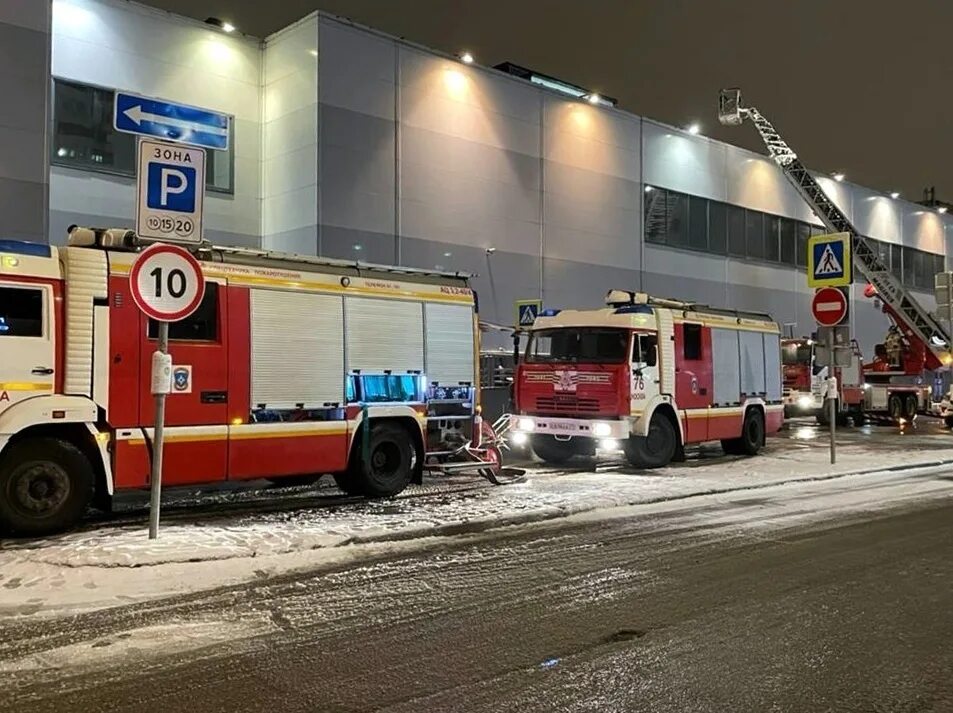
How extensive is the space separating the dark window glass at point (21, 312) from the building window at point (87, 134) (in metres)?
8.94

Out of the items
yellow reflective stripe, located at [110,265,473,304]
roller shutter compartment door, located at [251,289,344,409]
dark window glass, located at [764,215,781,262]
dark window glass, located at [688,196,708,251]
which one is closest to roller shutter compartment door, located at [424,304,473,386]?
yellow reflective stripe, located at [110,265,473,304]

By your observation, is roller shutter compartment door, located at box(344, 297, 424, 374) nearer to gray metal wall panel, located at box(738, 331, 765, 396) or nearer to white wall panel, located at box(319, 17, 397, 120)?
gray metal wall panel, located at box(738, 331, 765, 396)

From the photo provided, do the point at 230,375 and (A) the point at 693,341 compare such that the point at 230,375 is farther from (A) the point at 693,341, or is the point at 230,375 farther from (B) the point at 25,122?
(A) the point at 693,341

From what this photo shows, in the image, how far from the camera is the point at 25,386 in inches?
316

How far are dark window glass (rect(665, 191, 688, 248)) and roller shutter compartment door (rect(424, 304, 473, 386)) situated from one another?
695 inches

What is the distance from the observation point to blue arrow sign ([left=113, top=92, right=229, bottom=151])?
10.9 meters

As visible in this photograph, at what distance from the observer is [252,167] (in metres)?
19.6

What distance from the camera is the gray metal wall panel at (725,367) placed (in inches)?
650

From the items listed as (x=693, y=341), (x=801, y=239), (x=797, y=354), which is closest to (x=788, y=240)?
(x=801, y=239)

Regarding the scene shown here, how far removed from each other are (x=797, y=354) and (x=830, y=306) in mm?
11856

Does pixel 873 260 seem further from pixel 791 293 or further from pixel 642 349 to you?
pixel 642 349

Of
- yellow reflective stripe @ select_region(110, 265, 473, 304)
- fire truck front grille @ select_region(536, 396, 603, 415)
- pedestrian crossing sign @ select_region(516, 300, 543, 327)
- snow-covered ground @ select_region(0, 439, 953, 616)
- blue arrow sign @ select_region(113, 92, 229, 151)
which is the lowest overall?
snow-covered ground @ select_region(0, 439, 953, 616)

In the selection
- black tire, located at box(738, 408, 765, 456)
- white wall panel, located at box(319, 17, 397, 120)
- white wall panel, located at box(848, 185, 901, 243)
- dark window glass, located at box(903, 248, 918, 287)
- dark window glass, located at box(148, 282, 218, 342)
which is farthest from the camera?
dark window glass, located at box(903, 248, 918, 287)

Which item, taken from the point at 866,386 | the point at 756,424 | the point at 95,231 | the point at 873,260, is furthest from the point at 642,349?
the point at 873,260
